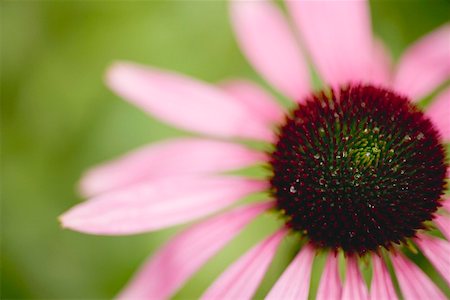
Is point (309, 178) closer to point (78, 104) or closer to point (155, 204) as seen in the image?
point (155, 204)

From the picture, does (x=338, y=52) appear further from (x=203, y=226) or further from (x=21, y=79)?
(x=21, y=79)

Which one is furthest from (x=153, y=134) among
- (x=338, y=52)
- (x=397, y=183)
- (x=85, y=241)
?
(x=397, y=183)

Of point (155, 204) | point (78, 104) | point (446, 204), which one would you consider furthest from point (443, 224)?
point (78, 104)

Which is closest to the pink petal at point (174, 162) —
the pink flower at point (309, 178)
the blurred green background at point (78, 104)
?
the pink flower at point (309, 178)

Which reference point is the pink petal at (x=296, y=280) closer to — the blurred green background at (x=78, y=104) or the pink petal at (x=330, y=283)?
the pink petal at (x=330, y=283)

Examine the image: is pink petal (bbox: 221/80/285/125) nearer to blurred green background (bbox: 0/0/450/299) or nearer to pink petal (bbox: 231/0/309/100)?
pink petal (bbox: 231/0/309/100)

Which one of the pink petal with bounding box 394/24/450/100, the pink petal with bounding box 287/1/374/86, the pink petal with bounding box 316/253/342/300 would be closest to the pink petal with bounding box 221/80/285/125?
the pink petal with bounding box 287/1/374/86
